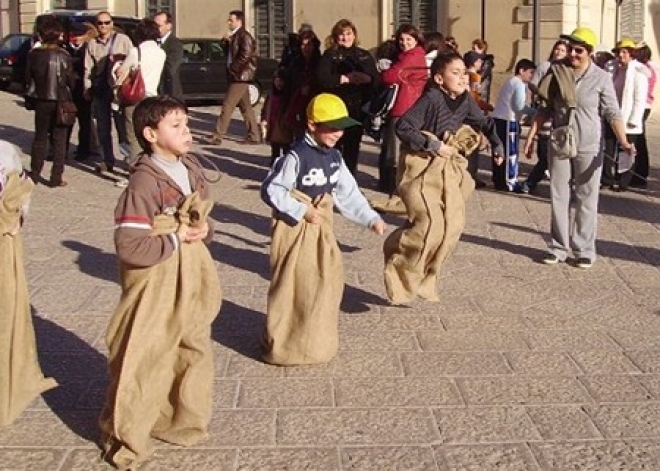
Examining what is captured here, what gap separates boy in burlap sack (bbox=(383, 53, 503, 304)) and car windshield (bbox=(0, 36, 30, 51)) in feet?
61.7

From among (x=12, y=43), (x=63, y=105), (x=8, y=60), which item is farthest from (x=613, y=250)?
(x=12, y=43)

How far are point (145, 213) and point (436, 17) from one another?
20396mm

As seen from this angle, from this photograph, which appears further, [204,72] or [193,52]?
[193,52]

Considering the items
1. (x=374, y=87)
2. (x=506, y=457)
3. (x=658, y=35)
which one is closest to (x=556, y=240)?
(x=374, y=87)

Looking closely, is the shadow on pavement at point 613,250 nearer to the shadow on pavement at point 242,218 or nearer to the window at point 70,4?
the shadow on pavement at point 242,218

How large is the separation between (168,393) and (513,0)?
19.4 m

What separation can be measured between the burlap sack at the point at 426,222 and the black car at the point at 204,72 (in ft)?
51.0

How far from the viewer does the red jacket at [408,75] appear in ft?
33.5

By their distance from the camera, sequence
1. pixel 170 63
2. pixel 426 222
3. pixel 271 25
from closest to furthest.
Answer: pixel 426 222
pixel 170 63
pixel 271 25

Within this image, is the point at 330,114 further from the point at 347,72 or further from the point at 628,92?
Result: the point at 628,92

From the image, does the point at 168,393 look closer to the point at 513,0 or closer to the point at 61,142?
the point at 61,142

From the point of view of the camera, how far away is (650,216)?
34.6ft

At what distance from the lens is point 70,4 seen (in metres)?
28.3

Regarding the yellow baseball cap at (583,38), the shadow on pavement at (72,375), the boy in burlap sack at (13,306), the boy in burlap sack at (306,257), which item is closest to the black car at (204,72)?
the yellow baseball cap at (583,38)
